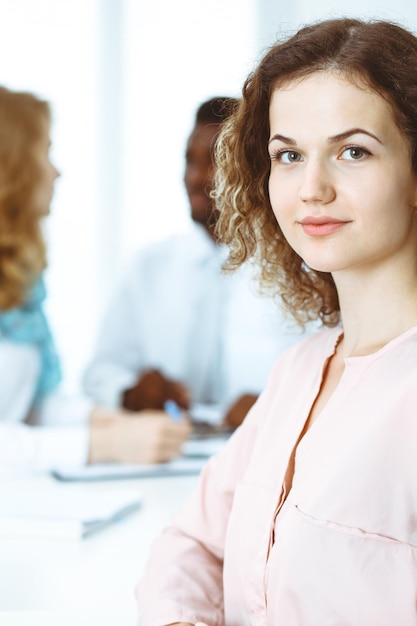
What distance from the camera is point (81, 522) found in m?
1.51

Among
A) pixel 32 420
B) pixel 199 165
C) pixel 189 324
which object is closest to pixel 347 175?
pixel 32 420

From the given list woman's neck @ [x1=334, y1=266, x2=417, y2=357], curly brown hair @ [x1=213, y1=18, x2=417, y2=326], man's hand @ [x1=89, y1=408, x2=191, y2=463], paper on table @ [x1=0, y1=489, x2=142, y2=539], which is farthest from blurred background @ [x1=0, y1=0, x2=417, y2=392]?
woman's neck @ [x1=334, y1=266, x2=417, y2=357]

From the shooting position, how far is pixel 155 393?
2514 millimetres

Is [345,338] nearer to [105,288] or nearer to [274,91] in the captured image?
[274,91]

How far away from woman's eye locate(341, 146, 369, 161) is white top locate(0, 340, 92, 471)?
4.08 ft

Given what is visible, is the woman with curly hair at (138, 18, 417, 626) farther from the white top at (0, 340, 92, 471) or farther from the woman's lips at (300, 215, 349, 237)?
the white top at (0, 340, 92, 471)

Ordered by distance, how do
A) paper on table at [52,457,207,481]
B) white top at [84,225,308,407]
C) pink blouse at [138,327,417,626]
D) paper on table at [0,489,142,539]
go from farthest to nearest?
1. white top at [84,225,308,407]
2. paper on table at [52,457,207,481]
3. paper on table at [0,489,142,539]
4. pink blouse at [138,327,417,626]

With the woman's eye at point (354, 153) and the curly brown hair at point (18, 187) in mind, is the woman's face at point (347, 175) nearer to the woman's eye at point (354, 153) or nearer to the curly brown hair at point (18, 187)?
the woman's eye at point (354, 153)

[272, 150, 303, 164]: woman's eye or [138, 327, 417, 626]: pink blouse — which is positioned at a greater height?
[272, 150, 303, 164]: woman's eye

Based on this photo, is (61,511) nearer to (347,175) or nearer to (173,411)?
(173,411)

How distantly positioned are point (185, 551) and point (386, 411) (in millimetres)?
419

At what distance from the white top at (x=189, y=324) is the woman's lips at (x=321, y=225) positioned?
195 centimetres

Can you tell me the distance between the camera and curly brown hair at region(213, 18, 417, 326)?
0.96 meters

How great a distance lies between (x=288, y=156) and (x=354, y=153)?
0.31ft
